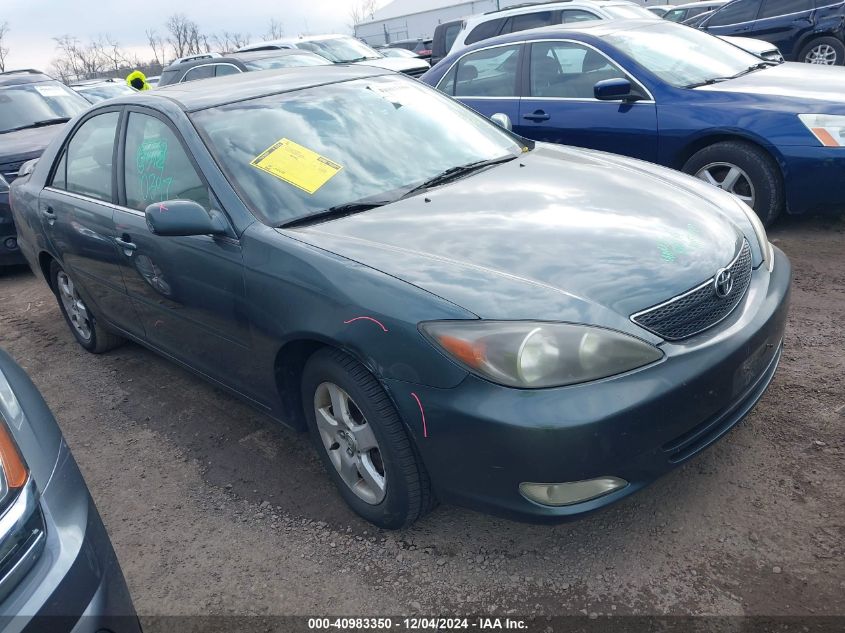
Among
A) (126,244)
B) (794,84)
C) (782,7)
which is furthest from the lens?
(782,7)

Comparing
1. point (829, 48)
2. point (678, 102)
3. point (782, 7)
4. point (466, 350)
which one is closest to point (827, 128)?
point (678, 102)

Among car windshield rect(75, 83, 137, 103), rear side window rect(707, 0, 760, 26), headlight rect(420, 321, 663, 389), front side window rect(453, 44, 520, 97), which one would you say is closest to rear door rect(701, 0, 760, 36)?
rear side window rect(707, 0, 760, 26)

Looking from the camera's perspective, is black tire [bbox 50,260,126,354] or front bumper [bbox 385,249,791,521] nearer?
front bumper [bbox 385,249,791,521]

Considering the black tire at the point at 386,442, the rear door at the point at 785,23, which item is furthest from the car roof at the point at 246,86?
the rear door at the point at 785,23

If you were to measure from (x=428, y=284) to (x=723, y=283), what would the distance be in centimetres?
101

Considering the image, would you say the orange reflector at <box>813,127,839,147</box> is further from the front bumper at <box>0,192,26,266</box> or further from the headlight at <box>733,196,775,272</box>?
the front bumper at <box>0,192,26,266</box>

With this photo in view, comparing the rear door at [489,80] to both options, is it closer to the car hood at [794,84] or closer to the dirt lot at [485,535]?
the car hood at [794,84]

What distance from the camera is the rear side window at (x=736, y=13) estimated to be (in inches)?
479

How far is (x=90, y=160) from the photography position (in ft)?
12.9

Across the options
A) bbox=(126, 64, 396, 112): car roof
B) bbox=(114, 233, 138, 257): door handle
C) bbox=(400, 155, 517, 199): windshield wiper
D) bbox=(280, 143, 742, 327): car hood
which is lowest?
bbox=(114, 233, 138, 257): door handle

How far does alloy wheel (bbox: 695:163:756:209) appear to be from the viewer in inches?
196

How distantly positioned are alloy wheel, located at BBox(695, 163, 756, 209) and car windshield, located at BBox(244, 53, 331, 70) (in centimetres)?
624

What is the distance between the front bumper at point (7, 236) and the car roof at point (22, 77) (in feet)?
8.63

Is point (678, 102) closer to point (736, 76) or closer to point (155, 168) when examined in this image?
point (736, 76)
